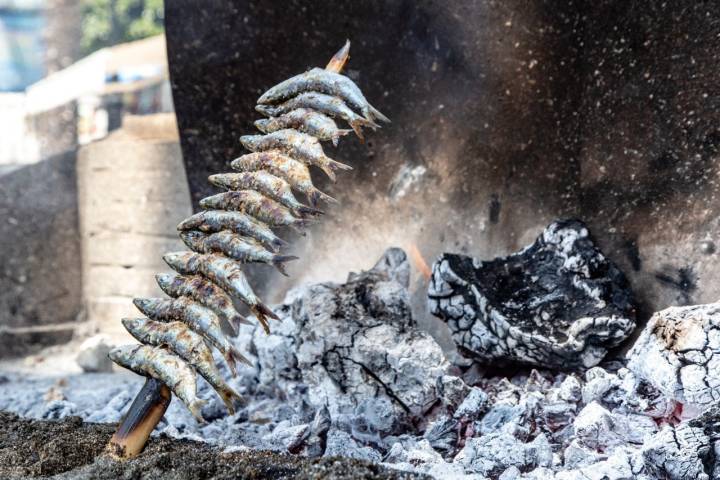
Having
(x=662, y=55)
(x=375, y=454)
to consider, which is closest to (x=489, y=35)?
(x=662, y=55)

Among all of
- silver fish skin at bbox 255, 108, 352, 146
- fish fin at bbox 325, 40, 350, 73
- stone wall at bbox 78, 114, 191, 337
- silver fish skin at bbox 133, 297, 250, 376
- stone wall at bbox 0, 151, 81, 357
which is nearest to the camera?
silver fish skin at bbox 133, 297, 250, 376

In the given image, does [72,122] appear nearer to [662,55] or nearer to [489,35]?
[489,35]

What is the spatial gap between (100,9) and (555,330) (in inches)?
658

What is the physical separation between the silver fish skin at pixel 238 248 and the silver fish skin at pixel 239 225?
0.01m

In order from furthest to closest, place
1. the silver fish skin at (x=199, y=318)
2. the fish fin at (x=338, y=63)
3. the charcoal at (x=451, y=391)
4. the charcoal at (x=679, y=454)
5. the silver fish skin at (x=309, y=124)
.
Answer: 1. the charcoal at (x=451, y=391)
2. the fish fin at (x=338, y=63)
3. the silver fish skin at (x=309, y=124)
4. the silver fish skin at (x=199, y=318)
5. the charcoal at (x=679, y=454)

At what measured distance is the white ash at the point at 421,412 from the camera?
153cm

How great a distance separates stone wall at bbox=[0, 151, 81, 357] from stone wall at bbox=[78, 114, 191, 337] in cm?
8

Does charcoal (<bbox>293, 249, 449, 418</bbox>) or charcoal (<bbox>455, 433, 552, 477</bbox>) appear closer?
charcoal (<bbox>455, 433, 552, 477</bbox>)

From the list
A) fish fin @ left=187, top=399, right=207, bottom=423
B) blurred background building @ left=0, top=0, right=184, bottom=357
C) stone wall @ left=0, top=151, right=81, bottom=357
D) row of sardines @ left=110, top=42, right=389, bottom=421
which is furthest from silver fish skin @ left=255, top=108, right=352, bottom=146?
stone wall @ left=0, top=151, right=81, bottom=357

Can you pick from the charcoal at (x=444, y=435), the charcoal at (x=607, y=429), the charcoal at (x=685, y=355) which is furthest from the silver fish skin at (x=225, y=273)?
the charcoal at (x=685, y=355)

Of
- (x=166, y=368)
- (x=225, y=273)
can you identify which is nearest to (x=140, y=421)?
(x=166, y=368)

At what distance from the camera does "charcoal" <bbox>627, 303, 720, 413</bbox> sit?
167cm

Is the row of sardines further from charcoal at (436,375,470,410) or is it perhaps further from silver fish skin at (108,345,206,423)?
charcoal at (436,375,470,410)

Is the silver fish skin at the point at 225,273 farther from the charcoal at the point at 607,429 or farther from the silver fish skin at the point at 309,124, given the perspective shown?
the charcoal at the point at 607,429
